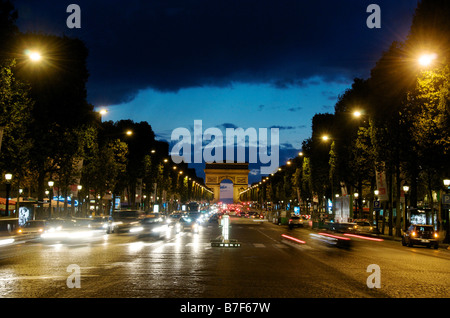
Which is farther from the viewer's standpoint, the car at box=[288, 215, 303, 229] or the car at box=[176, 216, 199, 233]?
the car at box=[288, 215, 303, 229]

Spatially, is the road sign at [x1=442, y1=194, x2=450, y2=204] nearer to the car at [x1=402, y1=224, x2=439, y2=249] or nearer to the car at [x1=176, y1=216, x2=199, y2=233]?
the car at [x1=402, y1=224, x2=439, y2=249]

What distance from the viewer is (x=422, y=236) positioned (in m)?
34.0

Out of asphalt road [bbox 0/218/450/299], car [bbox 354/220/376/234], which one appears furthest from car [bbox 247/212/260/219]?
asphalt road [bbox 0/218/450/299]

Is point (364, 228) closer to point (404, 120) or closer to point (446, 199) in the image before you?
point (404, 120)

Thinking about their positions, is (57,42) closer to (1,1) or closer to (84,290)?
(1,1)

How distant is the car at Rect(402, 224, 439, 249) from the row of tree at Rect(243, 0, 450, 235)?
4.15 metres

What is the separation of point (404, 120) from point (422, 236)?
11.5 m

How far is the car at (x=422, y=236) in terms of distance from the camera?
33.7 m

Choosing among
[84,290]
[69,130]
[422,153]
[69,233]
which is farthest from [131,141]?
[84,290]

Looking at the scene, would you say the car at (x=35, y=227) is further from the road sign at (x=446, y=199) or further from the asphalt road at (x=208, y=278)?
the road sign at (x=446, y=199)

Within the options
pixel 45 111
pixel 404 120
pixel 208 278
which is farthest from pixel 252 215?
pixel 208 278

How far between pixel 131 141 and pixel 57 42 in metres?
36.3

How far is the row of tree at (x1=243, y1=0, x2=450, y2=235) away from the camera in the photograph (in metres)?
29.2
